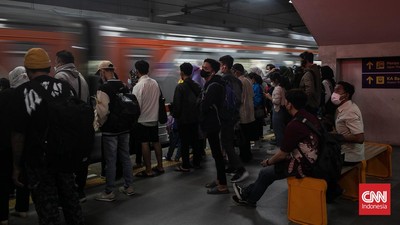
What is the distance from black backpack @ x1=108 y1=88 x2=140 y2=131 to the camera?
407 cm

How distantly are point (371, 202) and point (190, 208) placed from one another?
1792 millimetres

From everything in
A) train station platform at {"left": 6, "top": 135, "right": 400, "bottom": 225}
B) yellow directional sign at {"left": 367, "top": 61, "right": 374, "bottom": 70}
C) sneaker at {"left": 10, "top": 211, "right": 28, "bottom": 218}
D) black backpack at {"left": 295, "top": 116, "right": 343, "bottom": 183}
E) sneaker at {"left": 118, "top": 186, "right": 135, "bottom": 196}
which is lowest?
train station platform at {"left": 6, "top": 135, "right": 400, "bottom": 225}

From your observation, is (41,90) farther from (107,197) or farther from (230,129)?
(230,129)

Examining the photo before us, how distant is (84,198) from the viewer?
4.14 metres

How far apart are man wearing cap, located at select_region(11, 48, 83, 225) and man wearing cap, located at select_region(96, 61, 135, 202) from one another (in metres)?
1.15

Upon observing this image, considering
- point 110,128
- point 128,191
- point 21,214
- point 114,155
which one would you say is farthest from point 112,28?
point 21,214

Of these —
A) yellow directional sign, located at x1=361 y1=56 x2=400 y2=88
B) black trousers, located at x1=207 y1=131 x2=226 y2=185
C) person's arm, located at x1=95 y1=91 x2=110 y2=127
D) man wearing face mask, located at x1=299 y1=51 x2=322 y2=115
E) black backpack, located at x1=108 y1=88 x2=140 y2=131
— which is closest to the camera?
person's arm, located at x1=95 y1=91 x2=110 y2=127

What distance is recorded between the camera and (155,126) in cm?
505

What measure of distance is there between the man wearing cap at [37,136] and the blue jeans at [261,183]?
182 cm

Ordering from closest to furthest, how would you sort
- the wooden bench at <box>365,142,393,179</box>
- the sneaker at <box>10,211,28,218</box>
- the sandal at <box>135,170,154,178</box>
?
the sneaker at <box>10,211,28,218</box>, the wooden bench at <box>365,142,393,179</box>, the sandal at <box>135,170,154,178</box>

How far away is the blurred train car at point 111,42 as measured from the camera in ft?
16.3

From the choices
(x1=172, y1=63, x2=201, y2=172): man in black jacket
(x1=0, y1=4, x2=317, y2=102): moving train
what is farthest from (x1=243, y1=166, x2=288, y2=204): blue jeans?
(x1=0, y1=4, x2=317, y2=102): moving train

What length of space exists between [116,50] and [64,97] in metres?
3.38

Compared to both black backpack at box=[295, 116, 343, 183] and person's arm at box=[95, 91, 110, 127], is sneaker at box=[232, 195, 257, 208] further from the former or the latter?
person's arm at box=[95, 91, 110, 127]
